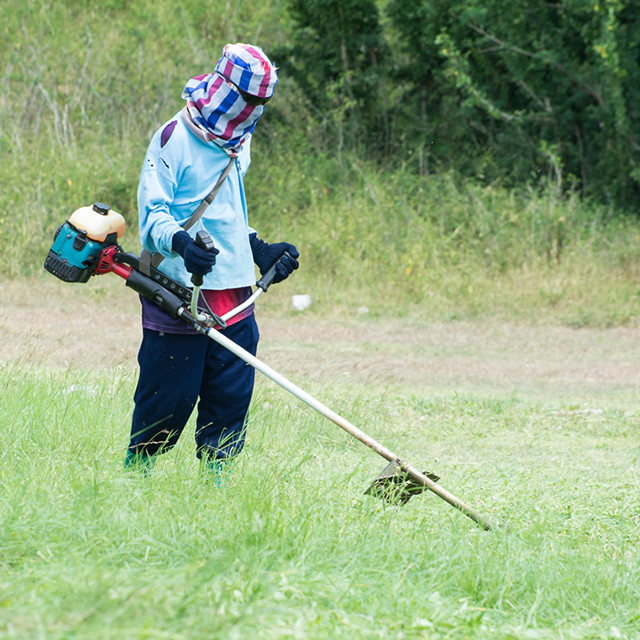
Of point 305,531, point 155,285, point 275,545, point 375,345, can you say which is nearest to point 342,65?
point 375,345

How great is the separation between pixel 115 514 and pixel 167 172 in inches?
50.1

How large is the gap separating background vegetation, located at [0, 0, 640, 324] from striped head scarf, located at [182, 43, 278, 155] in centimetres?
605

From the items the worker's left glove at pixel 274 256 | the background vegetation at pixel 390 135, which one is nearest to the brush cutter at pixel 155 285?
the worker's left glove at pixel 274 256

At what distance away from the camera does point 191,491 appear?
3.22 metres

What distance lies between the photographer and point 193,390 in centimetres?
345

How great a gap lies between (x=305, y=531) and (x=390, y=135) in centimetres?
1072

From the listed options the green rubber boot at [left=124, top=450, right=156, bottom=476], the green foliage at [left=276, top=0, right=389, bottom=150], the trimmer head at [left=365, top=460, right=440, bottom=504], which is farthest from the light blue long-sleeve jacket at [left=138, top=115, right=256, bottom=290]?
the green foliage at [left=276, top=0, right=389, bottom=150]

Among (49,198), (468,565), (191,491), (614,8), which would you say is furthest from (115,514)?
(614,8)

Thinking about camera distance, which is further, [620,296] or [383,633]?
[620,296]

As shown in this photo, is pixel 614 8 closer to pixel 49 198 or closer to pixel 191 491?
pixel 49 198

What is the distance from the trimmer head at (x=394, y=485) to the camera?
3383 millimetres

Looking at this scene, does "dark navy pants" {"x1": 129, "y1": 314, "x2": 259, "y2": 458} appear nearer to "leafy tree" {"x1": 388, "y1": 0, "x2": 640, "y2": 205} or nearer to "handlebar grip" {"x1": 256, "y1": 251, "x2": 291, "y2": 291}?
"handlebar grip" {"x1": 256, "y1": 251, "x2": 291, "y2": 291}

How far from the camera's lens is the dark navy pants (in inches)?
134

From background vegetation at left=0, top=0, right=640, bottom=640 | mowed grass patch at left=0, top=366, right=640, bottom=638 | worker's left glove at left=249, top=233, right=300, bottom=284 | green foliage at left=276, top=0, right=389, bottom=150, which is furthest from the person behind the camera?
A: green foliage at left=276, top=0, right=389, bottom=150
